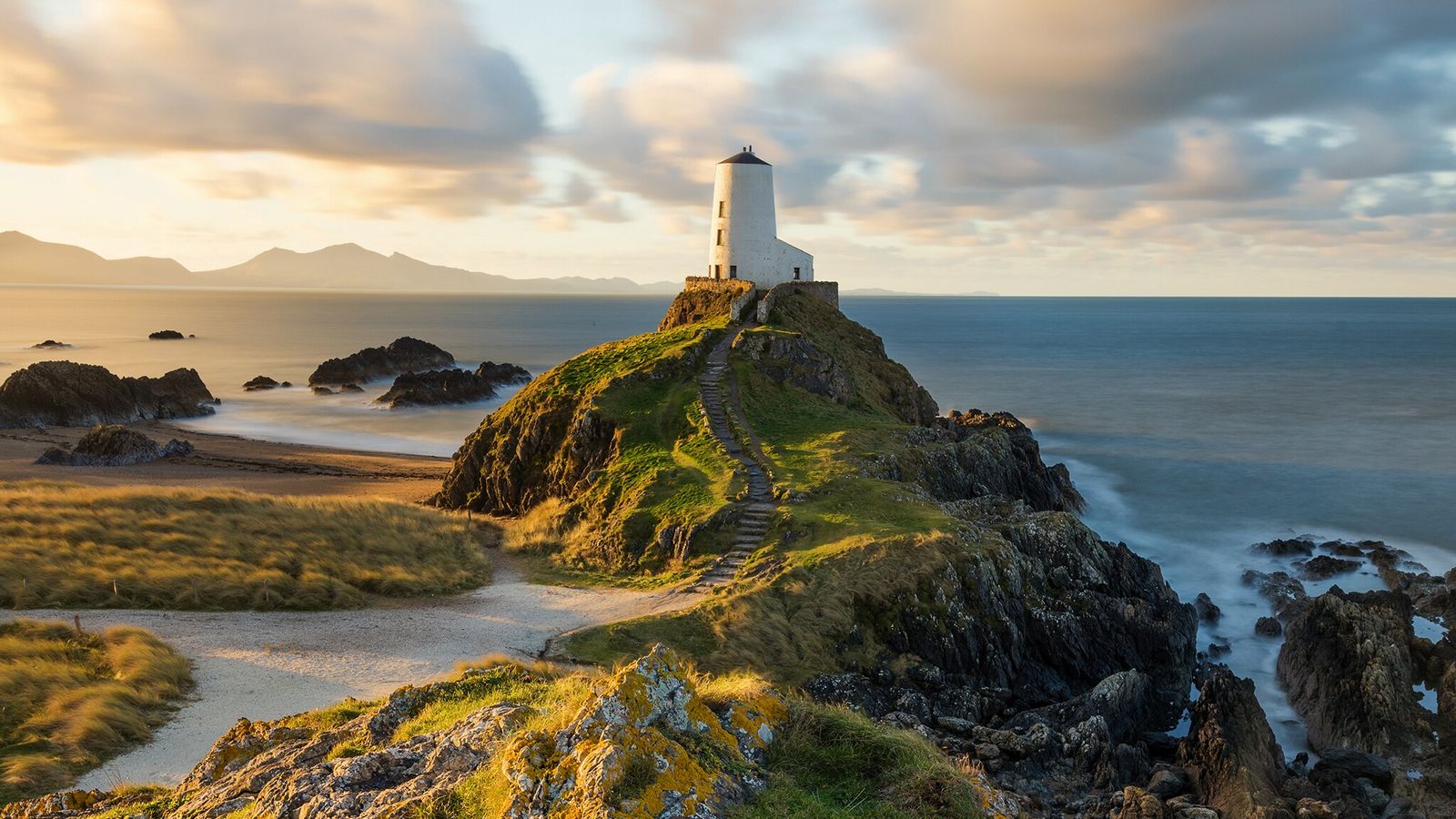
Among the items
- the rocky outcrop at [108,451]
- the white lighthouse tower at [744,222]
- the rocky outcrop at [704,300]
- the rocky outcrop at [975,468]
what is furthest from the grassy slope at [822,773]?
the rocky outcrop at [108,451]

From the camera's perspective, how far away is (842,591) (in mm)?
22547

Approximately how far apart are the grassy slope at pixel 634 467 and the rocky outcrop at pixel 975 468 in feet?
22.0

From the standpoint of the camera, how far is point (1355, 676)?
23109mm

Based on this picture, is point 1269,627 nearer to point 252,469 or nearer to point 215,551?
point 215,551

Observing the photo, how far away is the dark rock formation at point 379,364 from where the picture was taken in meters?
91.6

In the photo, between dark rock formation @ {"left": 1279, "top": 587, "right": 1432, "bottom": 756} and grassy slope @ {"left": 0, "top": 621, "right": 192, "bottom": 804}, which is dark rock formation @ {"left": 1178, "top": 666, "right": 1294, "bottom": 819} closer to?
dark rock formation @ {"left": 1279, "top": 587, "right": 1432, "bottom": 756}

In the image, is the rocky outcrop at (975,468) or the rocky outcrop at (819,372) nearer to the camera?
the rocky outcrop at (975,468)

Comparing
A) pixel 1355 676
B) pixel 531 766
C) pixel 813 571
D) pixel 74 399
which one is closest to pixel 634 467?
pixel 813 571

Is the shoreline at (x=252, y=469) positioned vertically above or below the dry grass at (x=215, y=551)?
below

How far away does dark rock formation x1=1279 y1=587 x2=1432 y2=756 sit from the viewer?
2162 centimetres

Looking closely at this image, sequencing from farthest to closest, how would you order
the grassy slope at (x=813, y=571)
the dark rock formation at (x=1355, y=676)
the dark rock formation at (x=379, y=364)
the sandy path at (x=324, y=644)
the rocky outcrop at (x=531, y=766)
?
1. the dark rock formation at (x=379, y=364)
2. the dark rock formation at (x=1355, y=676)
3. the grassy slope at (x=813, y=571)
4. the sandy path at (x=324, y=644)
5. the rocky outcrop at (x=531, y=766)

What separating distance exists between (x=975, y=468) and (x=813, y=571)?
46.0ft

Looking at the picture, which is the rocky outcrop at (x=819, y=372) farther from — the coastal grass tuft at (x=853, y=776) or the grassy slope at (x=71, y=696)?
the coastal grass tuft at (x=853, y=776)

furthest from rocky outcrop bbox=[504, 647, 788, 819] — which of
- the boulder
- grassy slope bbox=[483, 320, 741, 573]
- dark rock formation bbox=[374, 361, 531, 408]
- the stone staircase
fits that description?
dark rock formation bbox=[374, 361, 531, 408]
